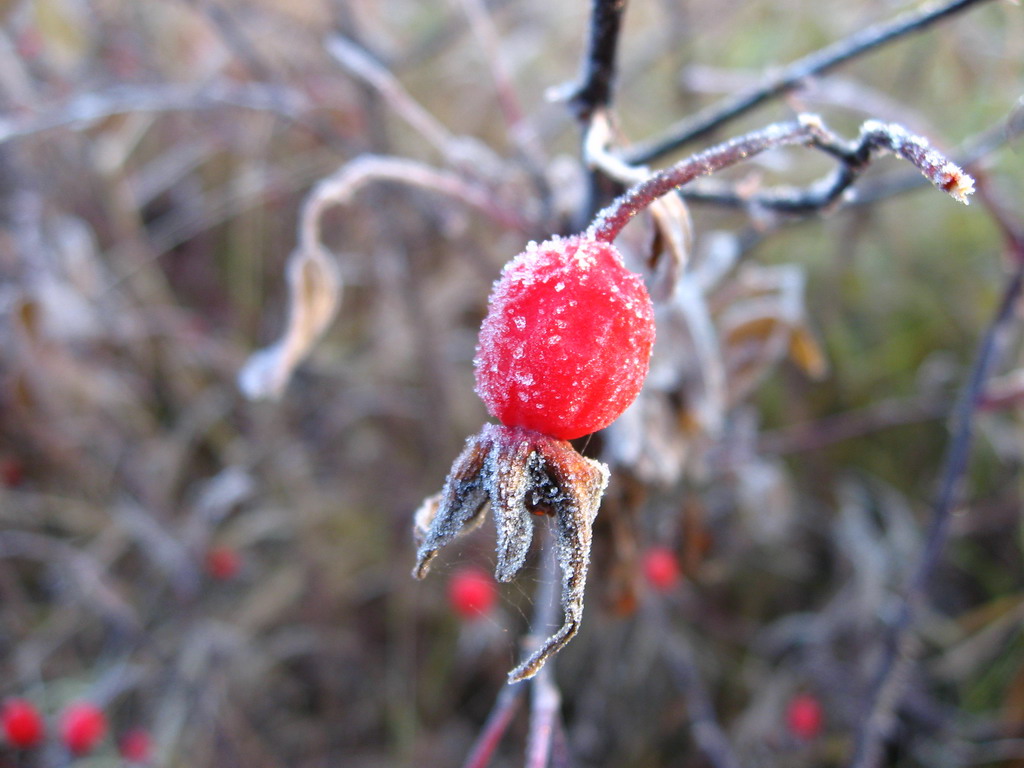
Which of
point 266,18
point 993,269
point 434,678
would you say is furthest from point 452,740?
point 266,18

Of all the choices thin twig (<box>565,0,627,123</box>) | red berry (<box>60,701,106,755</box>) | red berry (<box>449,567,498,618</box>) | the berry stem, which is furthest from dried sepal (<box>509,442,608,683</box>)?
red berry (<box>60,701,106,755</box>)

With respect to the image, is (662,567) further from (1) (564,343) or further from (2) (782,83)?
(1) (564,343)

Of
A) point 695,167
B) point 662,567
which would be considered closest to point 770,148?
point 695,167

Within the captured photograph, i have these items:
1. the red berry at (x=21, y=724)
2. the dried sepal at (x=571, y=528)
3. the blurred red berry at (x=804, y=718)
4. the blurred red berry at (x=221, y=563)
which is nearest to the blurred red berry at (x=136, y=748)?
the red berry at (x=21, y=724)

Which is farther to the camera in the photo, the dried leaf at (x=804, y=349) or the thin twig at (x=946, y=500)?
the dried leaf at (x=804, y=349)

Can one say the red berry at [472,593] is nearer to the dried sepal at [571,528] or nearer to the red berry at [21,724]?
the red berry at [21,724]

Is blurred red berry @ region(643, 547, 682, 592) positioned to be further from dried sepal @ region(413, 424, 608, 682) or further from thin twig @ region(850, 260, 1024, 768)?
dried sepal @ region(413, 424, 608, 682)

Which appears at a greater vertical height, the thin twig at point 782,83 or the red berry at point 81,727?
the thin twig at point 782,83
